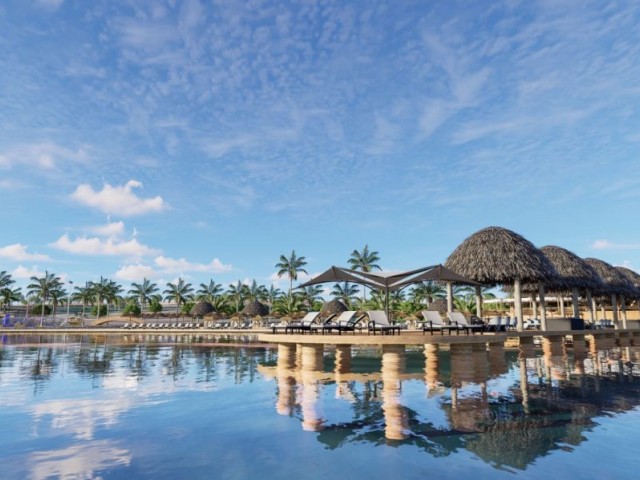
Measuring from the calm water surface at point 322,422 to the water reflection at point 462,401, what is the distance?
0.05 meters

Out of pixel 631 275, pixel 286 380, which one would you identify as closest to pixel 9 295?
pixel 286 380

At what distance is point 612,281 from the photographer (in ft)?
103

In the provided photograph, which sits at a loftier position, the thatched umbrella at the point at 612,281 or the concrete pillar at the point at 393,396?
the thatched umbrella at the point at 612,281

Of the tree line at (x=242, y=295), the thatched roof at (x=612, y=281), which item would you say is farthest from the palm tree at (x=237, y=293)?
the thatched roof at (x=612, y=281)

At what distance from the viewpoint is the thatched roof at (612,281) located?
30859mm

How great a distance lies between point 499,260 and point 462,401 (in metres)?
12.4

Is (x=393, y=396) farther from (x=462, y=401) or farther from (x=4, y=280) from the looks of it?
(x=4, y=280)

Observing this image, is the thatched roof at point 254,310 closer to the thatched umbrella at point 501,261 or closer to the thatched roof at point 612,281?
the thatched umbrella at point 501,261

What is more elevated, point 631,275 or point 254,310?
point 631,275

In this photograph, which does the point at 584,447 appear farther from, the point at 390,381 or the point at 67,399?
the point at 67,399

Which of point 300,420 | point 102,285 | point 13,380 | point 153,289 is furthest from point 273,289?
point 300,420

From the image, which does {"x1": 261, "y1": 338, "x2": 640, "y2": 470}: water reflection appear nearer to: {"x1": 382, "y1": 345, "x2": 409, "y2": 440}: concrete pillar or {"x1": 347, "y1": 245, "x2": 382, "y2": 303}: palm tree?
{"x1": 382, "y1": 345, "x2": 409, "y2": 440}: concrete pillar

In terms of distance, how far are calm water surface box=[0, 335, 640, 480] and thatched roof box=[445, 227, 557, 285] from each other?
5829mm

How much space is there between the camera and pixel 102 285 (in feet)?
263
